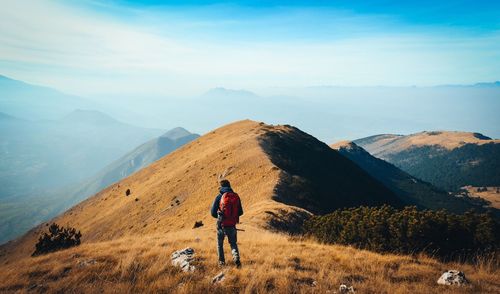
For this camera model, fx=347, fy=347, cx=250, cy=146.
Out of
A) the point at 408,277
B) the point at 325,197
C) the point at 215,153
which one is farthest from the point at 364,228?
the point at 215,153

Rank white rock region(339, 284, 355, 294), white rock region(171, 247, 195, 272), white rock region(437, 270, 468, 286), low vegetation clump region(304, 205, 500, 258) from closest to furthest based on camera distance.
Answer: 1. white rock region(339, 284, 355, 294)
2. white rock region(437, 270, 468, 286)
3. white rock region(171, 247, 195, 272)
4. low vegetation clump region(304, 205, 500, 258)

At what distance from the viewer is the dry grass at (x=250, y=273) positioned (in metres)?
9.41

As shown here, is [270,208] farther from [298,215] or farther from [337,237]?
[337,237]

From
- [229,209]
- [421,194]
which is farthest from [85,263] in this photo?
[421,194]

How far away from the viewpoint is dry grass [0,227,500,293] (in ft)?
30.9

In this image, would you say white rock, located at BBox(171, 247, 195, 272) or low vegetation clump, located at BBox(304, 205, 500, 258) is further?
low vegetation clump, located at BBox(304, 205, 500, 258)

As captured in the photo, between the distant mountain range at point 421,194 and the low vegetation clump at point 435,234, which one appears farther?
the distant mountain range at point 421,194

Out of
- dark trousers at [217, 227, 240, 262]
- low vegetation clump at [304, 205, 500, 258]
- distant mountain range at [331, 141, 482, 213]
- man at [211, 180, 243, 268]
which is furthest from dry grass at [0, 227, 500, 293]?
distant mountain range at [331, 141, 482, 213]

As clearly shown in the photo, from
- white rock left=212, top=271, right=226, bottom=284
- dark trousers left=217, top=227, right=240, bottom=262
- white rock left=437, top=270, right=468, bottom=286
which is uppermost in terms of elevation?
dark trousers left=217, top=227, right=240, bottom=262

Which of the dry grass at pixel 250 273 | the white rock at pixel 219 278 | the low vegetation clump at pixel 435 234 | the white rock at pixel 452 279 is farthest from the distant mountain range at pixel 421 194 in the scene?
the white rock at pixel 219 278

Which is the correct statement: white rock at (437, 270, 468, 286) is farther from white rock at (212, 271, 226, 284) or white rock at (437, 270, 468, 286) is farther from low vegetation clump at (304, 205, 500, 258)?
white rock at (212, 271, 226, 284)

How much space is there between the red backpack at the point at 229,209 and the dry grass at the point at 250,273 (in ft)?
4.56

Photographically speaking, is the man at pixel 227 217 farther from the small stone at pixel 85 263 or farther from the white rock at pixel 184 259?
the small stone at pixel 85 263

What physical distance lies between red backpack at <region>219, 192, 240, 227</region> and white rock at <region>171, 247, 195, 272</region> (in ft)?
5.19
